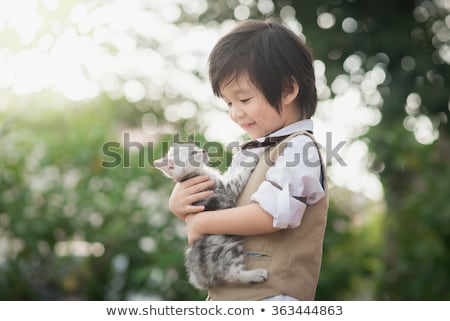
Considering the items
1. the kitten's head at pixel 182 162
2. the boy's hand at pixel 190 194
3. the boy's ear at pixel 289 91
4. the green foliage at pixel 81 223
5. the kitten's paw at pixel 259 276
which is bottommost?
the green foliage at pixel 81 223

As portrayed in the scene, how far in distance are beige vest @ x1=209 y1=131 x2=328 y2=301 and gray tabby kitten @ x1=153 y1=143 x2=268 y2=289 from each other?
0.02 m

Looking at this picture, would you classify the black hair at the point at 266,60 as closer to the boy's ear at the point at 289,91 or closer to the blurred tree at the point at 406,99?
the boy's ear at the point at 289,91

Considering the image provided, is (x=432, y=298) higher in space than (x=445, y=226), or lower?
lower

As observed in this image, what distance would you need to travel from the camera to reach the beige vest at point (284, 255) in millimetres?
1540

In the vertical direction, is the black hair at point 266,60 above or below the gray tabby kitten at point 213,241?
above

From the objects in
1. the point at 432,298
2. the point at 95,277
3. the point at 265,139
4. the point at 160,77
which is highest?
the point at 265,139

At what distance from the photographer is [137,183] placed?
490cm

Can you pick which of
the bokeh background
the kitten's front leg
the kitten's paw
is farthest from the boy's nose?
the bokeh background

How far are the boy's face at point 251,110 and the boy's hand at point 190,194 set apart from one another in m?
0.18

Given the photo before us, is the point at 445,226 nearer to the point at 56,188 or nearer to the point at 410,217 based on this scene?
the point at 410,217


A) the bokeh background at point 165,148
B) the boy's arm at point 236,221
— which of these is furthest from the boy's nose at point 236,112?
the bokeh background at point 165,148
